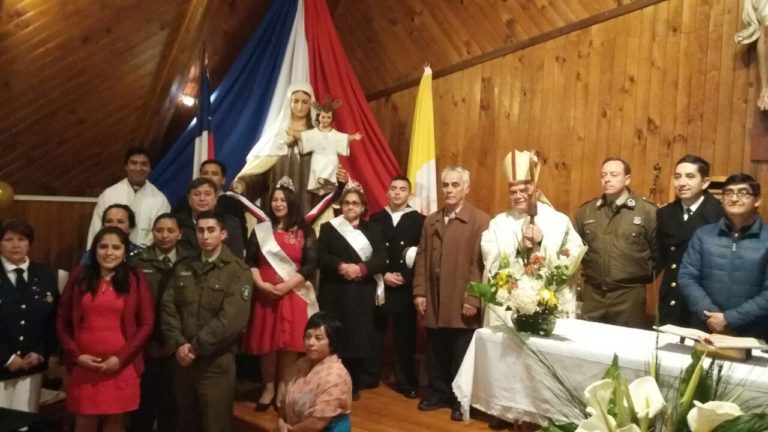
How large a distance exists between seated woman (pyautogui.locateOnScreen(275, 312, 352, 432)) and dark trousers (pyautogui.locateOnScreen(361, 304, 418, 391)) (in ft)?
4.72

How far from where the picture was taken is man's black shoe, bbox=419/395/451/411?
374cm

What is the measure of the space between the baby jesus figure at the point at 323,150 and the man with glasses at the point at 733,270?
2114 millimetres

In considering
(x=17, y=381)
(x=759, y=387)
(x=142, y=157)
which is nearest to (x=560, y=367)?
(x=759, y=387)

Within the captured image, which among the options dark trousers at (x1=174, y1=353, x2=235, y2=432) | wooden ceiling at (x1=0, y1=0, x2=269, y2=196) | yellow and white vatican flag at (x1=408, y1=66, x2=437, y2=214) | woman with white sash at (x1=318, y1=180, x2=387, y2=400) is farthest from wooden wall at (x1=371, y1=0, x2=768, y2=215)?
dark trousers at (x1=174, y1=353, x2=235, y2=432)

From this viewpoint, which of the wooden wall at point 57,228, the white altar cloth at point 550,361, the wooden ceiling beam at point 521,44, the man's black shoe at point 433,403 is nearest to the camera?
the white altar cloth at point 550,361

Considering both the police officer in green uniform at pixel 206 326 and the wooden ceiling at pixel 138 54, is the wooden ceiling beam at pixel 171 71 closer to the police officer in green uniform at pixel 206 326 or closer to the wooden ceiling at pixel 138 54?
the wooden ceiling at pixel 138 54

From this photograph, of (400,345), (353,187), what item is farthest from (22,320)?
(400,345)

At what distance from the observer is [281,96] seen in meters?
4.66

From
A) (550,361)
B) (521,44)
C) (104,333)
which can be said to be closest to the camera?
(550,361)

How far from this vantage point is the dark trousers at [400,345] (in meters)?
4.05

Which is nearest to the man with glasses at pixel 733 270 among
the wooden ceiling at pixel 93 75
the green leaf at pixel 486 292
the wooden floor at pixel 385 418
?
the green leaf at pixel 486 292

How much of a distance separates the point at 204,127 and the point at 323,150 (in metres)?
0.86

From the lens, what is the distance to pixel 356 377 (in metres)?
4.02

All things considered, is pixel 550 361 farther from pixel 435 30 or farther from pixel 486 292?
pixel 435 30
